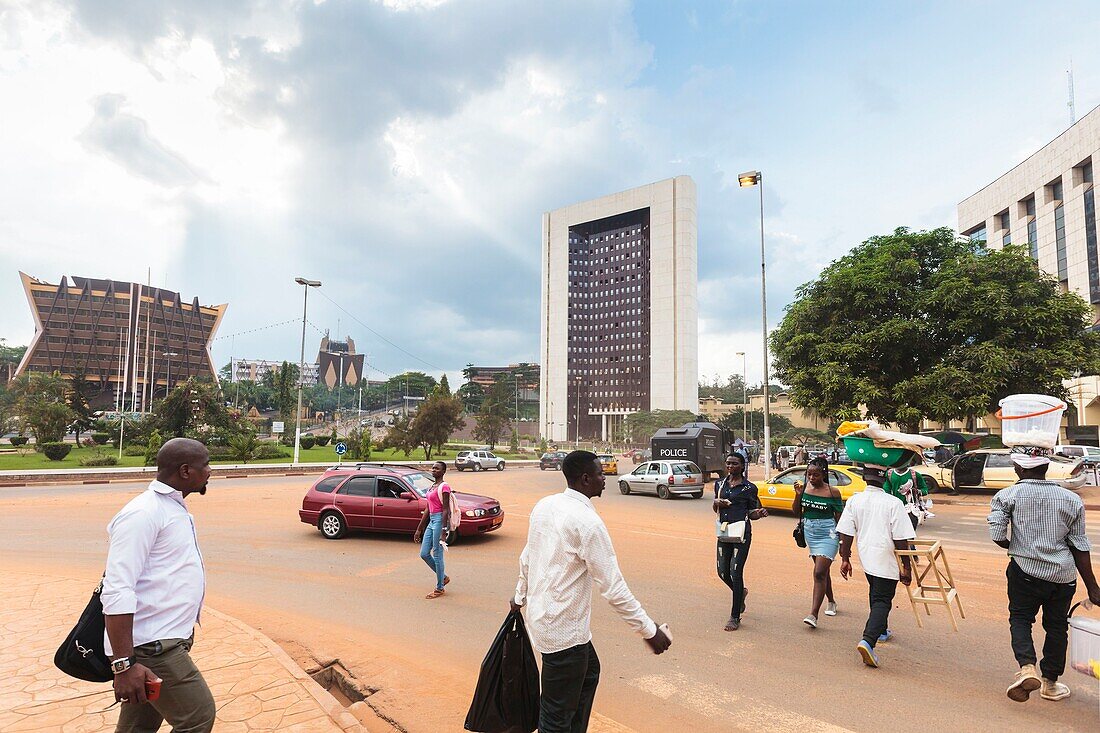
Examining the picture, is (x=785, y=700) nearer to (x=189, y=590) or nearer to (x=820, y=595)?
(x=820, y=595)

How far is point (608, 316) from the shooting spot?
415ft

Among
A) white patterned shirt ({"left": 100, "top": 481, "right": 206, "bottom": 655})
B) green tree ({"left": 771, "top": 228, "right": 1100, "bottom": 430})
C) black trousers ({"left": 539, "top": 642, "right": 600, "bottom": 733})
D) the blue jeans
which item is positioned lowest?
the blue jeans

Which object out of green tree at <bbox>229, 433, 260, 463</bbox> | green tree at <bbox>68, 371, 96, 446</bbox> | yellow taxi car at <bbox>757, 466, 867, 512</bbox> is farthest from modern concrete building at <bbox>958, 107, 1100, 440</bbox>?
green tree at <bbox>68, 371, 96, 446</bbox>

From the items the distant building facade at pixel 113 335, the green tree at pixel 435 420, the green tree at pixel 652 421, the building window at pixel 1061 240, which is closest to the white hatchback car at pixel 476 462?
the green tree at pixel 435 420

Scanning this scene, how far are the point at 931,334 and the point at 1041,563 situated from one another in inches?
805

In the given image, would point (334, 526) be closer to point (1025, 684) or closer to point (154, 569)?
point (154, 569)

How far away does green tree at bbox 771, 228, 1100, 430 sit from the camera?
64.9ft

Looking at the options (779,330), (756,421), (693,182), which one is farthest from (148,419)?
(693,182)

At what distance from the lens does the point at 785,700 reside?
4.44 metres

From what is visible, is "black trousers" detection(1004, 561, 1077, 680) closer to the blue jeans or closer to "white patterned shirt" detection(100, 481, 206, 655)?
"white patterned shirt" detection(100, 481, 206, 655)

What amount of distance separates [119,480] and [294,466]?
26.7 ft

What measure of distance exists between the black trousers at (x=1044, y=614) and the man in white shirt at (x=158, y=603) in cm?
529

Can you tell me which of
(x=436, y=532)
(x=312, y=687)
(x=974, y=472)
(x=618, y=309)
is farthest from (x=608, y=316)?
(x=312, y=687)

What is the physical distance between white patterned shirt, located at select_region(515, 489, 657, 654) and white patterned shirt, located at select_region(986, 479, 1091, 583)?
3.17 metres
